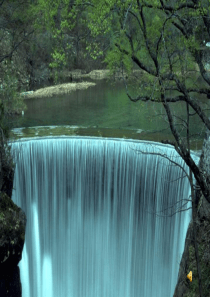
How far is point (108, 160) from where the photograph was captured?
43.1 ft

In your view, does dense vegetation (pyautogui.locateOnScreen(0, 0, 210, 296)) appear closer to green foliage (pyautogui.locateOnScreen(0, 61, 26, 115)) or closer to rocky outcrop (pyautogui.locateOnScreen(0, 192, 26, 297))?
green foliage (pyautogui.locateOnScreen(0, 61, 26, 115))

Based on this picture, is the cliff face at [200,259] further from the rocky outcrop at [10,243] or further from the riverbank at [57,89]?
the riverbank at [57,89]

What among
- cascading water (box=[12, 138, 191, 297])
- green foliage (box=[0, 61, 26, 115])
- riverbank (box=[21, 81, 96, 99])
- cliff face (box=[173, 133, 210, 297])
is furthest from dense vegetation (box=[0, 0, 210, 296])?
riverbank (box=[21, 81, 96, 99])

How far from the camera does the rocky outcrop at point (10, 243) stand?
38.0ft

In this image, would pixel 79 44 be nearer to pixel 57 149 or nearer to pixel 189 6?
pixel 57 149

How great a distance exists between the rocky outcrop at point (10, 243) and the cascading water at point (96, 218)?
1.55 feet

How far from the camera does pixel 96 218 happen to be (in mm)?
13016

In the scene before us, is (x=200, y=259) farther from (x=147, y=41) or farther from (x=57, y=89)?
(x=57, y=89)

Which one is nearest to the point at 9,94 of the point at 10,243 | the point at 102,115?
the point at 102,115

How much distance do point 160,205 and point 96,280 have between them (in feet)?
9.48

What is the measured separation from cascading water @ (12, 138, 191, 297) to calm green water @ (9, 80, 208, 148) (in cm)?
165

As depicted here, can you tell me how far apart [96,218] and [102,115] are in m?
6.56

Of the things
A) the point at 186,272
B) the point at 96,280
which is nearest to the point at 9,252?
the point at 96,280

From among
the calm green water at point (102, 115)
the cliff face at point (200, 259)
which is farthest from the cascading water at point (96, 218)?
the cliff face at point (200, 259)
